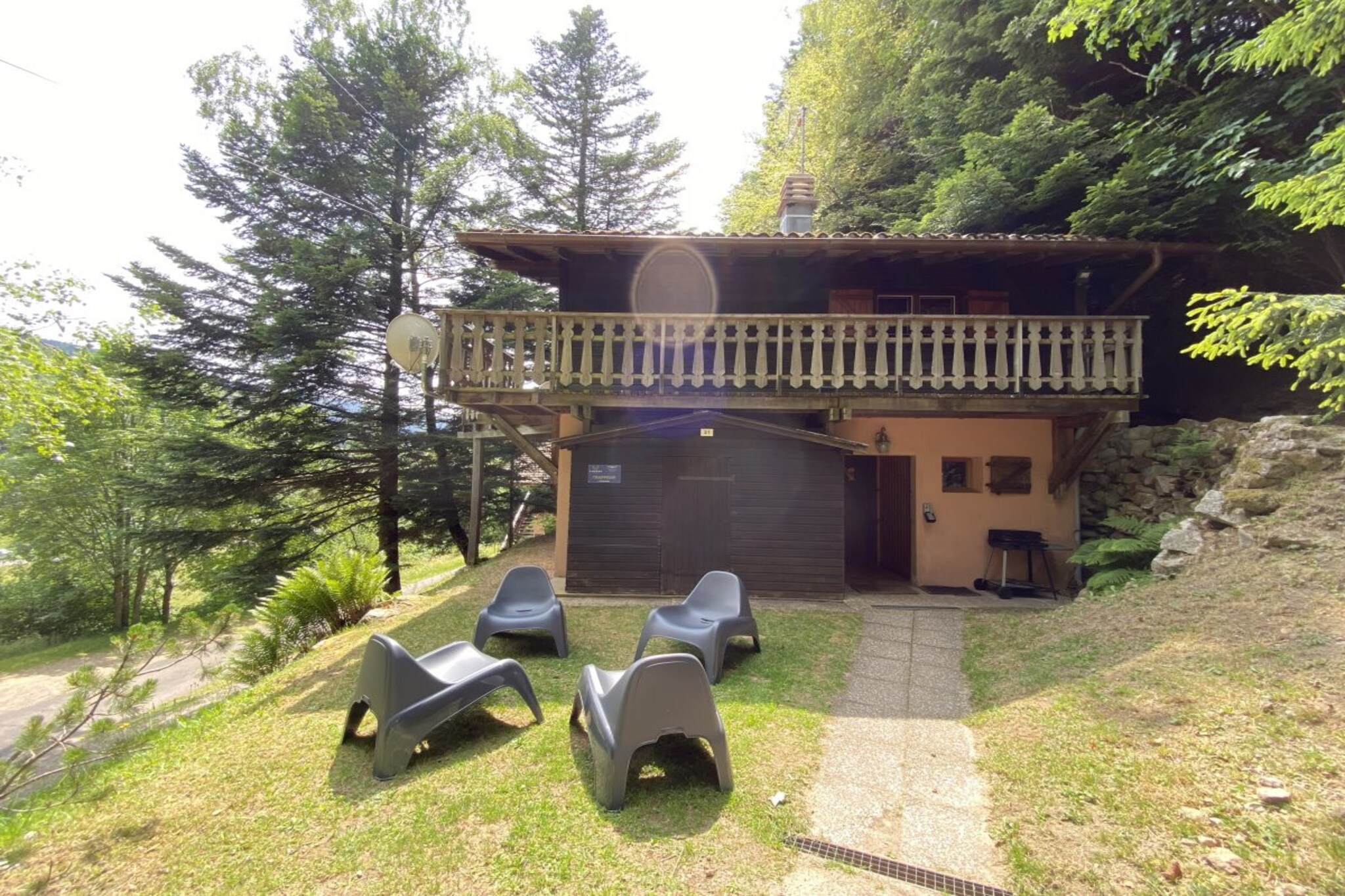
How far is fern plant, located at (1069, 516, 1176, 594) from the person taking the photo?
675 cm

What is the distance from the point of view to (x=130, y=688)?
342 cm

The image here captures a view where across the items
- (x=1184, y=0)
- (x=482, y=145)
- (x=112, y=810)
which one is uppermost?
(x=482, y=145)

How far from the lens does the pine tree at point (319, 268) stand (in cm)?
1348

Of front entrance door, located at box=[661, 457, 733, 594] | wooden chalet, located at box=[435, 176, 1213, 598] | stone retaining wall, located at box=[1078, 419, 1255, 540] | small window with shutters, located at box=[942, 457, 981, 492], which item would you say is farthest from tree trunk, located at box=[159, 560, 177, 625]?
stone retaining wall, located at box=[1078, 419, 1255, 540]

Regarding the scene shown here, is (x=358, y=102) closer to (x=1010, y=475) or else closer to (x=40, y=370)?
(x=40, y=370)

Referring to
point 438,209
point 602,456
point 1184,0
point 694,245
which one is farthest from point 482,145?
point 1184,0

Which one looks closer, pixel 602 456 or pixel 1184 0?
pixel 1184 0

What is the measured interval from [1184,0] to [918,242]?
13.4 feet

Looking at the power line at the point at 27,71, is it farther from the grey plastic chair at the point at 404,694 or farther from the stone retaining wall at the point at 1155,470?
the stone retaining wall at the point at 1155,470

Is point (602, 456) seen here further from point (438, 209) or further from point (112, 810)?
point (438, 209)

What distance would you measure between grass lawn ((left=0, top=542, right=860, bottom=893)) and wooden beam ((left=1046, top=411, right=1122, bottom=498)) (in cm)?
623

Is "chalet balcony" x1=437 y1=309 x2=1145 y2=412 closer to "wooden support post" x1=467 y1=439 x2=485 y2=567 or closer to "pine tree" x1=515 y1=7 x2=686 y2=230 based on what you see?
"wooden support post" x1=467 y1=439 x2=485 y2=567

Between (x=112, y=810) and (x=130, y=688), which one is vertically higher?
(x=130, y=688)

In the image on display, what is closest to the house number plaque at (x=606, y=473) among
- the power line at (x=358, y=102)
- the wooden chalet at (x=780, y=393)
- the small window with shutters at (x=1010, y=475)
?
the wooden chalet at (x=780, y=393)
